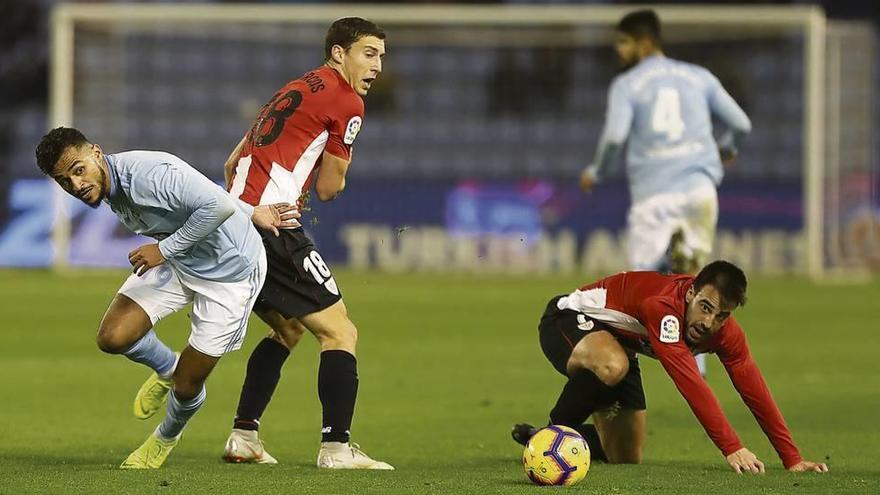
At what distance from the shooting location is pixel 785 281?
915 inches

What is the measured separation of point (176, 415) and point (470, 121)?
20.4 metres

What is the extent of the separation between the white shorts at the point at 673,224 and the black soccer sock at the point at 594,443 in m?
3.10

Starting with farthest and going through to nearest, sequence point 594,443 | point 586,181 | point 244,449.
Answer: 1. point 586,181
2. point 594,443
3. point 244,449

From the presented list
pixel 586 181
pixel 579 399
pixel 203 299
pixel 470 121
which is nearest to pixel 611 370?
pixel 579 399

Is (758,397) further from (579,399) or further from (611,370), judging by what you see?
(579,399)

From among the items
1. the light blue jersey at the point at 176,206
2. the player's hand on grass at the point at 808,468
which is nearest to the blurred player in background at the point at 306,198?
the light blue jersey at the point at 176,206

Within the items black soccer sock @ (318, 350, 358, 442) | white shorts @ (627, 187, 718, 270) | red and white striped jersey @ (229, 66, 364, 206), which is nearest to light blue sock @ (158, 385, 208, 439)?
black soccer sock @ (318, 350, 358, 442)

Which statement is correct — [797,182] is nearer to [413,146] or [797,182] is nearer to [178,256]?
[413,146]

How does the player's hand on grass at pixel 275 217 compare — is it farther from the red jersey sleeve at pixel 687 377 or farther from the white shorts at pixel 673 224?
the white shorts at pixel 673 224

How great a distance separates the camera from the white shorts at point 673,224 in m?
10.5

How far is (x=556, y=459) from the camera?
618 centimetres

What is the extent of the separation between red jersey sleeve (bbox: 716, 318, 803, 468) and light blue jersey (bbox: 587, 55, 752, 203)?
3727 mm

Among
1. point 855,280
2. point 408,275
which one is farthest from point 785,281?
point 408,275

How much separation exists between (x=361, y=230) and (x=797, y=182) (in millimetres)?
6720
